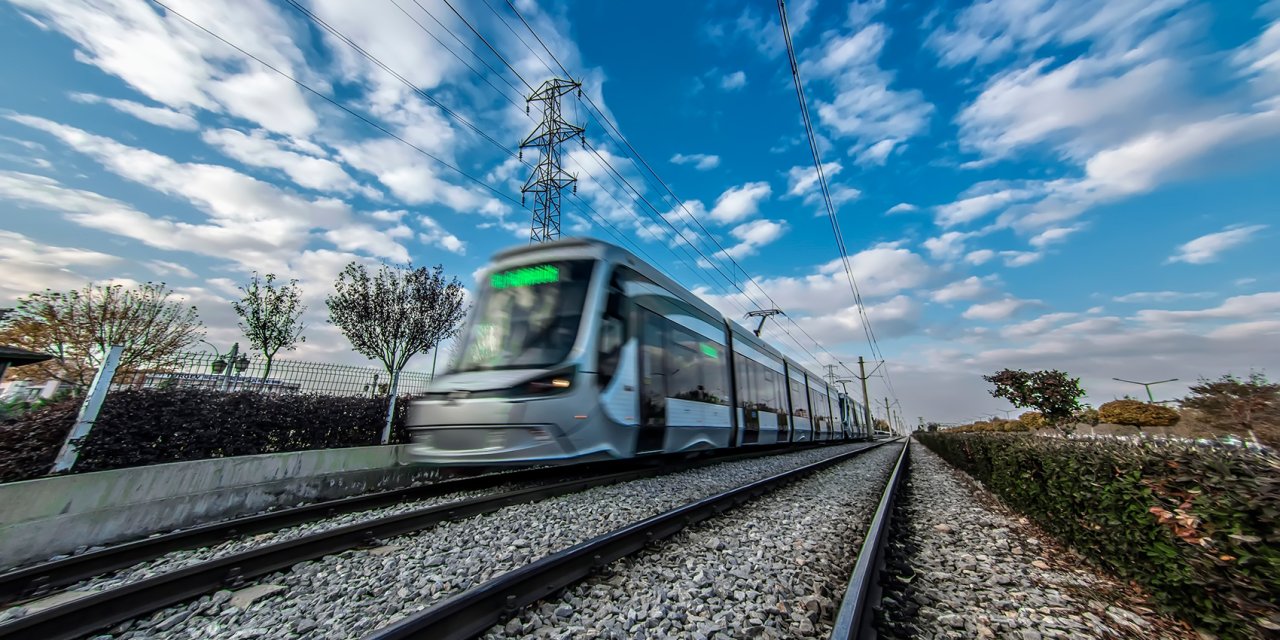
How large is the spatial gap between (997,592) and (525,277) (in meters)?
6.03

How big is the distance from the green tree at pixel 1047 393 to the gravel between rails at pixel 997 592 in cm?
1565

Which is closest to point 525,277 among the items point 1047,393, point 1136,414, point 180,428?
point 180,428

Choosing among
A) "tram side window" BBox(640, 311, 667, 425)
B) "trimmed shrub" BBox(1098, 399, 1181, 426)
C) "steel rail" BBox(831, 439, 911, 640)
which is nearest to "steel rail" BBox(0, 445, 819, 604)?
"tram side window" BBox(640, 311, 667, 425)

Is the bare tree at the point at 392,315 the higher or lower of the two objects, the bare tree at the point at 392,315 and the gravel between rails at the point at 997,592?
the higher

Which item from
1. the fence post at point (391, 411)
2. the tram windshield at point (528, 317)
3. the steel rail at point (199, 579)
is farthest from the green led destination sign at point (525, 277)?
the fence post at point (391, 411)

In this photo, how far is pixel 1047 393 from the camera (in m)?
16.5

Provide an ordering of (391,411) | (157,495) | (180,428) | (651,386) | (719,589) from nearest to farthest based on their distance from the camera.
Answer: (719,589) → (157,495) → (180,428) → (651,386) → (391,411)

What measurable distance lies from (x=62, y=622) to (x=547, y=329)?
4242 mm

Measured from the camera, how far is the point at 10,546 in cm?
375

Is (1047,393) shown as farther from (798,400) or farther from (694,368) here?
(694,368)

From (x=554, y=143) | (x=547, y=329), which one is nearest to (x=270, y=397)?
(x=547, y=329)

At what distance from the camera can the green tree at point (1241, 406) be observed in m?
4.15

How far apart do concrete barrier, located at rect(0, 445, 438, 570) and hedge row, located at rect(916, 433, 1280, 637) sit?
879 centimetres

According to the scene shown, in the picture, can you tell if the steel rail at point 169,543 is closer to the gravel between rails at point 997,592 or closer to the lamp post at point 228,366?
the lamp post at point 228,366
